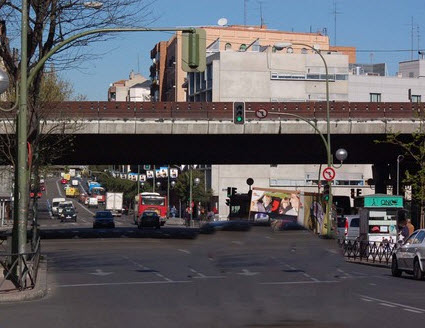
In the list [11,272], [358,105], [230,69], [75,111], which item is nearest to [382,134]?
[358,105]

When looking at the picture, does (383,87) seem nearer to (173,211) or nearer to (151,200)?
(173,211)

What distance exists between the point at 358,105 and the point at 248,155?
9.70 meters

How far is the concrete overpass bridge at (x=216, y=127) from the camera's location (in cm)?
5347

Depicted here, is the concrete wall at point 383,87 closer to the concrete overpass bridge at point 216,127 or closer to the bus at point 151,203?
the bus at point 151,203

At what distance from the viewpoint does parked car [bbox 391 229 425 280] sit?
27141mm

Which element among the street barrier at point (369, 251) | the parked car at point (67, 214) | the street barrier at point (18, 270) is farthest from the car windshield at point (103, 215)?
the street barrier at point (18, 270)

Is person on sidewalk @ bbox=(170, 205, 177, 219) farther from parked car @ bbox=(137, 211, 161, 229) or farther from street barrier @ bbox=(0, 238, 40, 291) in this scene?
street barrier @ bbox=(0, 238, 40, 291)

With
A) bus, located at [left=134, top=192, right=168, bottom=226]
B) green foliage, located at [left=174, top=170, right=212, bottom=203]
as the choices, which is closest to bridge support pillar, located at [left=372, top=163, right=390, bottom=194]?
bus, located at [left=134, top=192, right=168, bottom=226]

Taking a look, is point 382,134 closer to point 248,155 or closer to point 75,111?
point 248,155

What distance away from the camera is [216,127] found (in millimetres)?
54312

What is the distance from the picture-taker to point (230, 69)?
10412 cm

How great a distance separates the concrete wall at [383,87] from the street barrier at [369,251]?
73.0 m

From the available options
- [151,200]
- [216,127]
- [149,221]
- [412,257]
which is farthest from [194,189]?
[412,257]

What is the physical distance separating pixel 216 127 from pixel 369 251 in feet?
62.0
